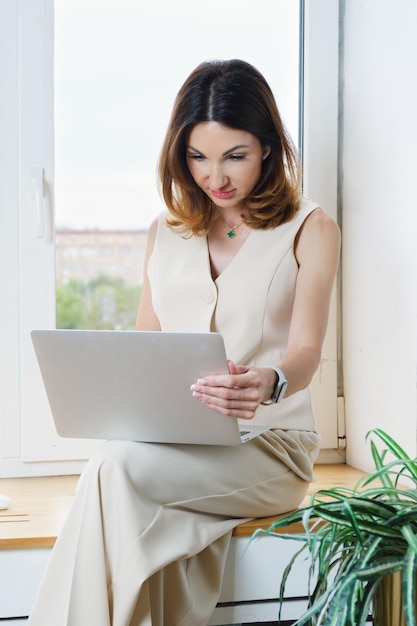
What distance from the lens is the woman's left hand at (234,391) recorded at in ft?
4.88

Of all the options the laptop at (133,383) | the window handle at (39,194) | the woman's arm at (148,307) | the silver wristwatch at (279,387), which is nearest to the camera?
the laptop at (133,383)

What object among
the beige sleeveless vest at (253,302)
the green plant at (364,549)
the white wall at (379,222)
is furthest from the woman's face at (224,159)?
the green plant at (364,549)

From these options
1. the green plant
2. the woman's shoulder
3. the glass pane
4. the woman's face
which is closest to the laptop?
the green plant

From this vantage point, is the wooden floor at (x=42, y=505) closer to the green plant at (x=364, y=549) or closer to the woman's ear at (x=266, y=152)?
the green plant at (x=364, y=549)

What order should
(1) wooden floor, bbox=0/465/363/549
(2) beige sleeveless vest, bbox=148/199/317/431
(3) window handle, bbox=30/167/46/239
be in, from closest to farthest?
(1) wooden floor, bbox=0/465/363/549 < (2) beige sleeveless vest, bbox=148/199/317/431 < (3) window handle, bbox=30/167/46/239

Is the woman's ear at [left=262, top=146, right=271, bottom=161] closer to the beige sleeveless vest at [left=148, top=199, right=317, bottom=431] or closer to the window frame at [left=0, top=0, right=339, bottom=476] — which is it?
the beige sleeveless vest at [left=148, top=199, right=317, bottom=431]

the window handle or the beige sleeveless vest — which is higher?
the window handle

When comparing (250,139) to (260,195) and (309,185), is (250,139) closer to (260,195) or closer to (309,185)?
(260,195)

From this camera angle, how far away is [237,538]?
1784 mm

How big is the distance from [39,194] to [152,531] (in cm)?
115

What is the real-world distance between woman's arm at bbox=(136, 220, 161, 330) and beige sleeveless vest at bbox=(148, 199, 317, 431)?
0.11m

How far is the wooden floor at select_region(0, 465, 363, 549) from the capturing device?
177 cm

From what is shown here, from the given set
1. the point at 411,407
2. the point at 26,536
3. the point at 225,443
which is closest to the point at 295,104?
the point at 411,407

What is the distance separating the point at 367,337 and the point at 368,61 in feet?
2.50
